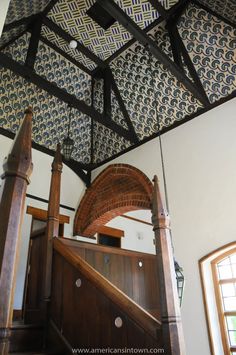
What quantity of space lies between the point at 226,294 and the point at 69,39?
16.0ft

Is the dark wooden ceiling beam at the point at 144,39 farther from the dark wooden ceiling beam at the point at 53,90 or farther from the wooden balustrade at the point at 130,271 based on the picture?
the wooden balustrade at the point at 130,271

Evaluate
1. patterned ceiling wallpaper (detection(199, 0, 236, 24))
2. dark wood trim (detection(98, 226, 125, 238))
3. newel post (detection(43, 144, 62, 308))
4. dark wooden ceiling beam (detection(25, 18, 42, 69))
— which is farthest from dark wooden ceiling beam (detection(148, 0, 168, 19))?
dark wood trim (detection(98, 226, 125, 238))

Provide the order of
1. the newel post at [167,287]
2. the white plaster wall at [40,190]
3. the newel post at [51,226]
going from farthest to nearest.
Result: the white plaster wall at [40,190] → the newel post at [51,226] → the newel post at [167,287]

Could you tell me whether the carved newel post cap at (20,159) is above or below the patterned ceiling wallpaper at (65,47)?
below

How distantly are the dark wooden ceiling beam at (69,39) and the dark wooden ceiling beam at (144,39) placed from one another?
1570mm

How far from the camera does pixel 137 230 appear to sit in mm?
7348

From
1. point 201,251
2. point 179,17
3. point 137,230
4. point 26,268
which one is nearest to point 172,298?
point 201,251

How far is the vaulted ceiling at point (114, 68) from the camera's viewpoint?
4.51 m

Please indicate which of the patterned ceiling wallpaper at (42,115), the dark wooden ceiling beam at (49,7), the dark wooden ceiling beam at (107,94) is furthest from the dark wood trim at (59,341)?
the dark wooden ceiling beam at (49,7)

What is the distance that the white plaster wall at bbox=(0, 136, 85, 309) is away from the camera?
4.99 meters

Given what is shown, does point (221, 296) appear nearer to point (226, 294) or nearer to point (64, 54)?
point (226, 294)

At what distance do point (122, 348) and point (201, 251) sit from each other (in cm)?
247

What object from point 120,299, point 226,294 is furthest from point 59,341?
point 226,294

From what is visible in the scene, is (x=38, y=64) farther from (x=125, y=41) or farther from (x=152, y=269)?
(x=152, y=269)
